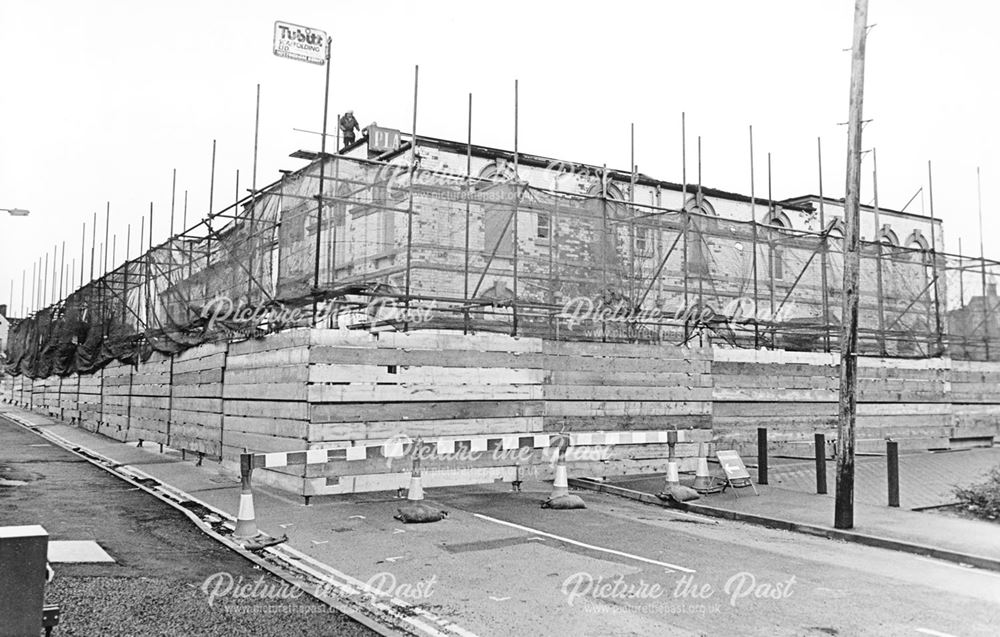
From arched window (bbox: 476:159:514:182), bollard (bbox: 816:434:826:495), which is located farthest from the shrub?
arched window (bbox: 476:159:514:182)

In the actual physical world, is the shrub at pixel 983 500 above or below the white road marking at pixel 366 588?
above

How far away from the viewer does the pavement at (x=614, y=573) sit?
6773 mm

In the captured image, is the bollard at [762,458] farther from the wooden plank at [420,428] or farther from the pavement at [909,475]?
the wooden plank at [420,428]

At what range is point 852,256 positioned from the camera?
1162cm

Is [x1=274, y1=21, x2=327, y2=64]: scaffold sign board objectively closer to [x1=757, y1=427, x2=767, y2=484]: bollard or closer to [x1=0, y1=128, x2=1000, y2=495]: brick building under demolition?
[x1=0, y1=128, x2=1000, y2=495]: brick building under demolition

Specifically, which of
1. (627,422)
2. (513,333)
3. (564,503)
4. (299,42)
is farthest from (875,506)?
(299,42)

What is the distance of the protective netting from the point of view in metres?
15.7

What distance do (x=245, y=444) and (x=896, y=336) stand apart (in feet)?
59.5

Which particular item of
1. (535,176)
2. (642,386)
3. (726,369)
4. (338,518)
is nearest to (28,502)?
(338,518)

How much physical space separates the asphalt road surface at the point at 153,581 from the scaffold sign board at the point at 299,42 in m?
8.82

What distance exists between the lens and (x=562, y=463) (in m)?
12.9

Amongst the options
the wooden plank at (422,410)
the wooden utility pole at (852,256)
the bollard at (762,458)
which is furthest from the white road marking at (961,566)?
the wooden plank at (422,410)

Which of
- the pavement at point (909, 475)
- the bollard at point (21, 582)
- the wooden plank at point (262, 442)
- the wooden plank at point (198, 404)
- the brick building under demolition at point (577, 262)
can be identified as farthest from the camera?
the wooden plank at point (198, 404)

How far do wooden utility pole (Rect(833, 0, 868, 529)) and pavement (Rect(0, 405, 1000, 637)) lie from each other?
166 cm
